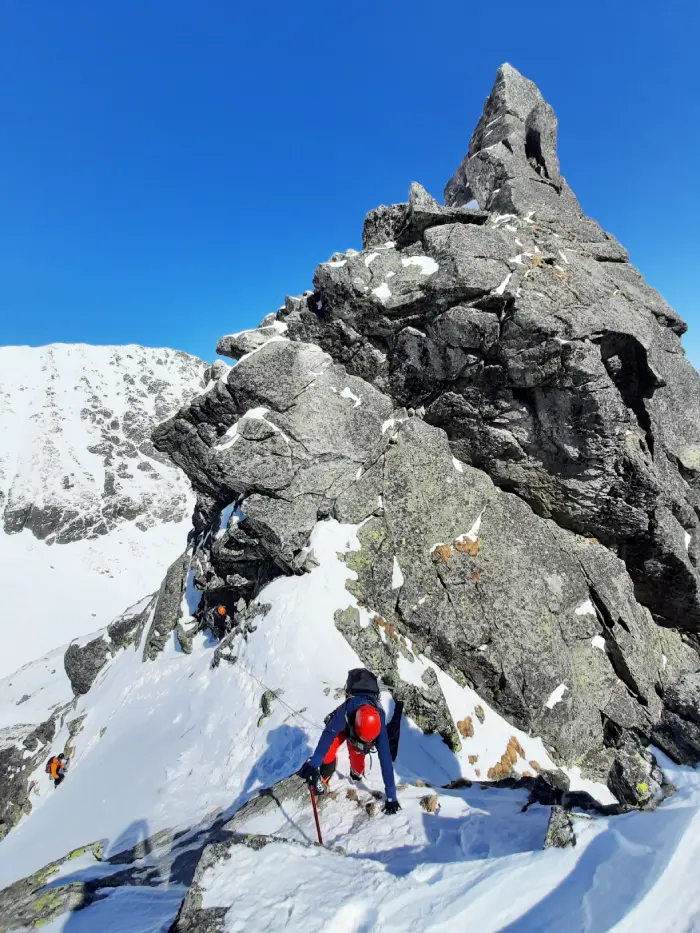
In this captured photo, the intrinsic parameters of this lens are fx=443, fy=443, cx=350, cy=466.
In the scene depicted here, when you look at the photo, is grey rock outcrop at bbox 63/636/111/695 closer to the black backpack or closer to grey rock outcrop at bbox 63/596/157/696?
grey rock outcrop at bbox 63/596/157/696

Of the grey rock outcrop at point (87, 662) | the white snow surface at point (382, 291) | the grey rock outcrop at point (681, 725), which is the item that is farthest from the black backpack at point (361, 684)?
the grey rock outcrop at point (87, 662)

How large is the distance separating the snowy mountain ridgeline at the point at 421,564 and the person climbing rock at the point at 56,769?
409 mm

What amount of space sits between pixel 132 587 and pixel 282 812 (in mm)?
63515

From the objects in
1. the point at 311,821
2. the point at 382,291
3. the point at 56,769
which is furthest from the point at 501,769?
the point at 382,291

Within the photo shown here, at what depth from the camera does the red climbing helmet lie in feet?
25.5

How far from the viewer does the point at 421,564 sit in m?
18.2

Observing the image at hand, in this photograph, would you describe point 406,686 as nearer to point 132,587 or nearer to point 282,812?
point 282,812

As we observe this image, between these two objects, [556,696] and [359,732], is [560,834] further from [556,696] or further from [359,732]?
[556,696]

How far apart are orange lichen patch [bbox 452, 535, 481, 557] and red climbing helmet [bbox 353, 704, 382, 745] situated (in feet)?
37.8

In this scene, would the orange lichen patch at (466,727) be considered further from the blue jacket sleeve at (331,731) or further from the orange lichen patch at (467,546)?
the blue jacket sleeve at (331,731)

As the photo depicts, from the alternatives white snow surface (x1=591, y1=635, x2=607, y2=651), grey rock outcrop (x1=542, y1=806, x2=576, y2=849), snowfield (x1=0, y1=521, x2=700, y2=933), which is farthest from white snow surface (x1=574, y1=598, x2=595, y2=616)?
grey rock outcrop (x1=542, y1=806, x2=576, y2=849)

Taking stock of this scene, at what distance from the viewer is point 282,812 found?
8.34 m

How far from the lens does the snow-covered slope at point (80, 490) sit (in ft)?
191

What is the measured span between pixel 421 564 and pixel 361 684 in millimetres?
10403
